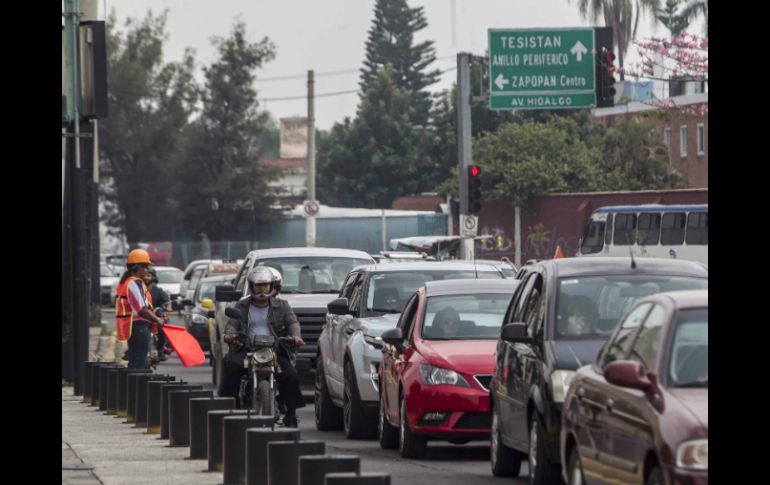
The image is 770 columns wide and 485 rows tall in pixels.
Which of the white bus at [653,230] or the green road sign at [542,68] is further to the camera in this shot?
the white bus at [653,230]

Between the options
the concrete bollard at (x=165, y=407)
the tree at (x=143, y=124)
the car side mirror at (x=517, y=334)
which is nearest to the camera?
the car side mirror at (x=517, y=334)

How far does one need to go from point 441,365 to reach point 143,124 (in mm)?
82148

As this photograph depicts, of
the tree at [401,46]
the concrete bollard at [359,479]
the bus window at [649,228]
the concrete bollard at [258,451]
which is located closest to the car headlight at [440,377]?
the concrete bollard at [258,451]

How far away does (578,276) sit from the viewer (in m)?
13.8

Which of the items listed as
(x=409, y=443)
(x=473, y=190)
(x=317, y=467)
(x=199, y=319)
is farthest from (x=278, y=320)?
(x=473, y=190)

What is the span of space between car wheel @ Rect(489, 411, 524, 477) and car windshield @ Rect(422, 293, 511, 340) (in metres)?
2.16

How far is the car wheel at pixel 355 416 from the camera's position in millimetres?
18531

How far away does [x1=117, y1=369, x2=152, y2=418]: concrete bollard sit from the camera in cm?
2105

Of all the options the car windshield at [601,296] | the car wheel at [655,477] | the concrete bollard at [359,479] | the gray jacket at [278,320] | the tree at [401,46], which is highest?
the tree at [401,46]

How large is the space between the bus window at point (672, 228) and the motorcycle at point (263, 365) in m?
42.2

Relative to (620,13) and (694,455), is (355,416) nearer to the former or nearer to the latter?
(694,455)

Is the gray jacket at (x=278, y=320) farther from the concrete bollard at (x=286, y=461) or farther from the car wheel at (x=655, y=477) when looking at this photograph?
the car wheel at (x=655, y=477)

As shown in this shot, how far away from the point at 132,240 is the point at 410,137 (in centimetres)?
1515
